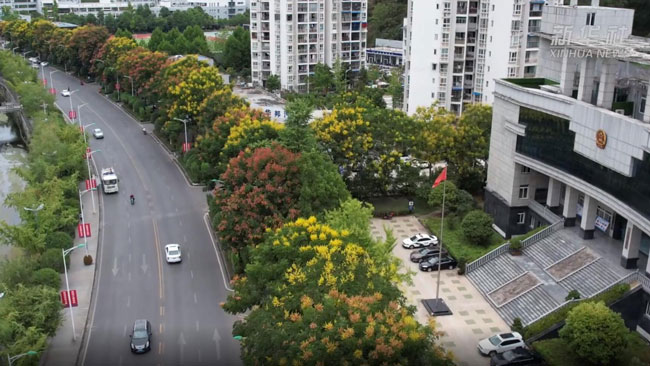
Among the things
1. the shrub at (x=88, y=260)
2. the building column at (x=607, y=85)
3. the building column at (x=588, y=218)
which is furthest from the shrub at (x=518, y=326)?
the shrub at (x=88, y=260)

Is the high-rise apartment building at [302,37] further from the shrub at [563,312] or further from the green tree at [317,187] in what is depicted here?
the shrub at [563,312]

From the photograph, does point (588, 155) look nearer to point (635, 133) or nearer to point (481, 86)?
point (635, 133)

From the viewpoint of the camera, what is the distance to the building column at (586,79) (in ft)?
127

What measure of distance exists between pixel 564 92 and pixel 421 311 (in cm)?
1688

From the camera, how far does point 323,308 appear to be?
2434 cm

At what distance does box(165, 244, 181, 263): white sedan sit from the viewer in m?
45.2

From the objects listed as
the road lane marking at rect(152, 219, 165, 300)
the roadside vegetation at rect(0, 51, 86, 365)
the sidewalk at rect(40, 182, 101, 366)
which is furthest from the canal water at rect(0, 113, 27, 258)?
the road lane marking at rect(152, 219, 165, 300)

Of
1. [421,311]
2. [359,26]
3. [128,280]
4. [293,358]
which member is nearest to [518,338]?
[421,311]

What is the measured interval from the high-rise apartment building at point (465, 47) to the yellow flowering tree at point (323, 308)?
158 ft

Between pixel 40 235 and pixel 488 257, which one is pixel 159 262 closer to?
pixel 40 235

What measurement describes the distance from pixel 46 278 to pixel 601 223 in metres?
33.9

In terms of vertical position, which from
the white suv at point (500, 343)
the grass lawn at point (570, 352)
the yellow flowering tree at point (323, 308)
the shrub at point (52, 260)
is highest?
the yellow flowering tree at point (323, 308)

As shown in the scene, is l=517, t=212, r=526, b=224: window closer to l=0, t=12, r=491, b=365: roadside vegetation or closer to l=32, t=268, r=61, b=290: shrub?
l=0, t=12, r=491, b=365: roadside vegetation

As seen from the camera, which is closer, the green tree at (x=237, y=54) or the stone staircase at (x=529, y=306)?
the stone staircase at (x=529, y=306)
